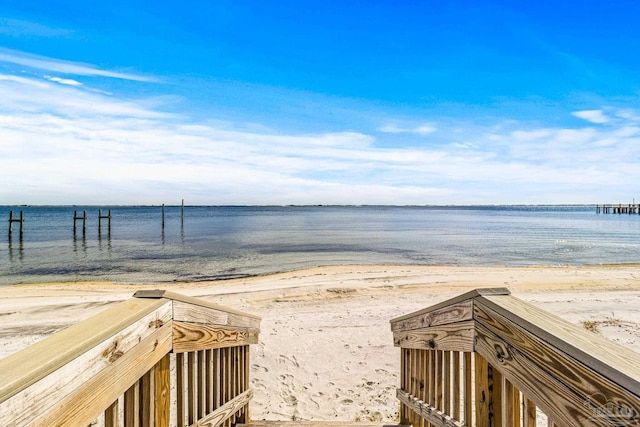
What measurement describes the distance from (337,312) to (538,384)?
8206mm

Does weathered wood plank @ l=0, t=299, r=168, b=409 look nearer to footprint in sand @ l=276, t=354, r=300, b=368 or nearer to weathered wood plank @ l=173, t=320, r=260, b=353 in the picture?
weathered wood plank @ l=173, t=320, r=260, b=353

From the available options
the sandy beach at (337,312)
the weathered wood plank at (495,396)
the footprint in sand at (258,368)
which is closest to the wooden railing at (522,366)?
the weathered wood plank at (495,396)

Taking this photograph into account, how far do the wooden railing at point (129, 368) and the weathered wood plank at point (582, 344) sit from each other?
1.57m

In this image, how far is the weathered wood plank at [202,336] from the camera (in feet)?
7.11

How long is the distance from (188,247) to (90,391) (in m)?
27.9

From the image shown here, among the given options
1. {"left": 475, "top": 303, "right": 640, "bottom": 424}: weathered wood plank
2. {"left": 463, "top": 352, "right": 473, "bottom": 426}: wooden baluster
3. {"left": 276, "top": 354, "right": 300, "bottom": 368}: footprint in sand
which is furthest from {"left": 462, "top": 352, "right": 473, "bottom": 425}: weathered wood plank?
{"left": 276, "top": 354, "right": 300, "bottom": 368}: footprint in sand

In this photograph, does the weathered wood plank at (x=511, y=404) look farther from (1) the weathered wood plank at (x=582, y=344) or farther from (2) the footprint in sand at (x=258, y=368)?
(2) the footprint in sand at (x=258, y=368)

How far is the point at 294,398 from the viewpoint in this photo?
16.7ft

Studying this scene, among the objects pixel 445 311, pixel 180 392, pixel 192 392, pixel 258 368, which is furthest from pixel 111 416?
pixel 258 368

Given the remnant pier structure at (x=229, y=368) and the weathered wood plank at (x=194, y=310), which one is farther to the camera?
the weathered wood plank at (x=194, y=310)

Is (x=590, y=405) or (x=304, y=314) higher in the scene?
(x=590, y=405)

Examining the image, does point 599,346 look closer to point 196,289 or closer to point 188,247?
point 196,289

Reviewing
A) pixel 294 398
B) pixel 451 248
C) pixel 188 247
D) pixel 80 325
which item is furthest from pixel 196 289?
pixel 451 248

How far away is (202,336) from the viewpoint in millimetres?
2480
